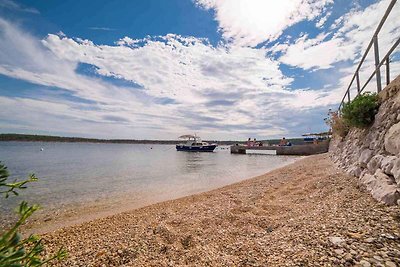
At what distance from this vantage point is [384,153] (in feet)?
15.3

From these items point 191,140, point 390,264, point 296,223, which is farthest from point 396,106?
point 191,140

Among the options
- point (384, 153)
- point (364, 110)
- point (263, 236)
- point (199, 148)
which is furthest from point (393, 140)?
point (199, 148)

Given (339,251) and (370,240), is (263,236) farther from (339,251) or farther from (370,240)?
(370,240)

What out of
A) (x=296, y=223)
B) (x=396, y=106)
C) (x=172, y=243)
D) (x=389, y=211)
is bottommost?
(x=172, y=243)

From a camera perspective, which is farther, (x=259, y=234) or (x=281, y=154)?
(x=281, y=154)

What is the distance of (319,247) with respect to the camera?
299 centimetres

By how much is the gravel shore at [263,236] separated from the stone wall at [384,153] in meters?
0.24

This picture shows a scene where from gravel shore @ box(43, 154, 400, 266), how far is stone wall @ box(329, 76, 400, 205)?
24 cm

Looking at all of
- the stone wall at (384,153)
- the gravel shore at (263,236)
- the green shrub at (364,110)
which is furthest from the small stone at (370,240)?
the green shrub at (364,110)

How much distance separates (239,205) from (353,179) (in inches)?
116

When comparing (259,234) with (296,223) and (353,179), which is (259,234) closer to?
(296,223)

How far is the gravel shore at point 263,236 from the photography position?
2.84 meters

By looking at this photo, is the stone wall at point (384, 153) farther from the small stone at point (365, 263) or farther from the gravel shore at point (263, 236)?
the small stone at point (365, 263)

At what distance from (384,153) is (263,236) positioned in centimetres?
307
